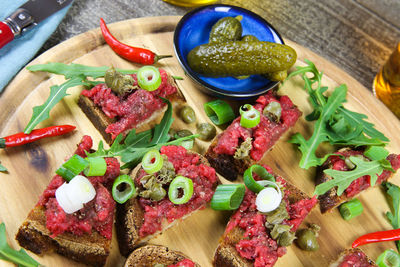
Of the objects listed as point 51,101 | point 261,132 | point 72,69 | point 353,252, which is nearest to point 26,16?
point 72,69

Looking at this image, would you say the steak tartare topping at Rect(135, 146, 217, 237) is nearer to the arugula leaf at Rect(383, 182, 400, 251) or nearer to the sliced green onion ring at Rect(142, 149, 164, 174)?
the sliced green onion ring at Rect(142, 149, 164, 174)

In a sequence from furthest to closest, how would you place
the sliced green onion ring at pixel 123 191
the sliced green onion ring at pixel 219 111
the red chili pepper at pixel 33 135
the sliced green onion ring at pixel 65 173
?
the sliced green onion ring at pixel 219 111 < the red chili pepper at pixel 33 135 < the sliced green onion ring at pixel 123 191 < the sliced green onion ring at pixel 65 173

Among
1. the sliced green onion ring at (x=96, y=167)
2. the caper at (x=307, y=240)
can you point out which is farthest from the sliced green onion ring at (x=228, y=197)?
the sliced green onion ring at (x=96, y=167)

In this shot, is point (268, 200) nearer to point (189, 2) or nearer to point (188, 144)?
point (188, 144)

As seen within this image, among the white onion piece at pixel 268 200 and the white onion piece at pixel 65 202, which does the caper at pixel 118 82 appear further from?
the white onion piece at pixel 268 200

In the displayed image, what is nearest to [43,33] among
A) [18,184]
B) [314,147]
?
[18,184]

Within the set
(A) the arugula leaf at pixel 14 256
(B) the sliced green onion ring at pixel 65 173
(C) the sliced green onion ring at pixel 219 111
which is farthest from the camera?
(C) the sliced green onion ring at pixel 219 111

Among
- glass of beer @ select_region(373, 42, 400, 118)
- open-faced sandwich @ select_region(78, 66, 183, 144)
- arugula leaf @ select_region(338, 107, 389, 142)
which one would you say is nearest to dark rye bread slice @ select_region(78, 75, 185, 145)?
open-faced sandwich @ select_region(78, 66, 183, 144)
